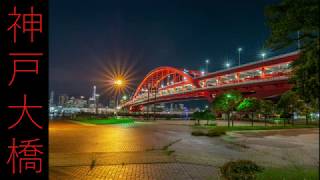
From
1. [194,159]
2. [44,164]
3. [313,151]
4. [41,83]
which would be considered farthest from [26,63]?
[313,151]

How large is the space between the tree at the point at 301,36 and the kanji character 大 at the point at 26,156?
16.3ft

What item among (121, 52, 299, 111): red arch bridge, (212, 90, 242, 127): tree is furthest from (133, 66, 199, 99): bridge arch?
(212, 90, 242, 127): tree

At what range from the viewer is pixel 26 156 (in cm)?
611

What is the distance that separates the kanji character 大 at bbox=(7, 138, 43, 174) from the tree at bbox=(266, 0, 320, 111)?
16.3 feet

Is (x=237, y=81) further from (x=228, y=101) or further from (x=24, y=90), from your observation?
(x=24, y=90)

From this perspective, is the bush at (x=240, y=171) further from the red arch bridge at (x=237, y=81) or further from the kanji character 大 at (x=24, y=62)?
the red arch bridge at (x=237, y=81)

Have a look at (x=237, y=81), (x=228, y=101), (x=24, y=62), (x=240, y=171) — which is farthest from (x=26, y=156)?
(x=237, y=81)

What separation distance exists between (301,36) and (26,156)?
18.3ft

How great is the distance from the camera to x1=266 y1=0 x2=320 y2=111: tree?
523 centimetres

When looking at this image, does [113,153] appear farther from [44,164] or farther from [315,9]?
[315,9]

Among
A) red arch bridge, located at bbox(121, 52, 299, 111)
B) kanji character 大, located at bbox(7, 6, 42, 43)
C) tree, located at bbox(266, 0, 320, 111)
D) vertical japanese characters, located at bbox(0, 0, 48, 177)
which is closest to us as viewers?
tree, located at bbox(266, 0, 320, 111)

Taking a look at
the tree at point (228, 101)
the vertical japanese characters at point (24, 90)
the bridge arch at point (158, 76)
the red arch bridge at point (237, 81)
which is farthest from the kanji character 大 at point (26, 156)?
the bridge arch at point (158, 76)

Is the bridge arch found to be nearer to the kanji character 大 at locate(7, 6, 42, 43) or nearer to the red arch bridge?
the red arch bridge

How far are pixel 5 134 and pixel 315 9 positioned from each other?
589cm
